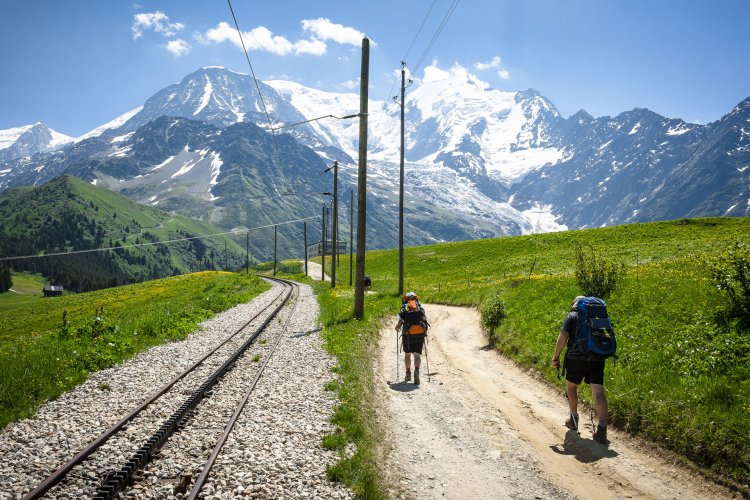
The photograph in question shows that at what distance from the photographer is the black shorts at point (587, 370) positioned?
30.5 ft

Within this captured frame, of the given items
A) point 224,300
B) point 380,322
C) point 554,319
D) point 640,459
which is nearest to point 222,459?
point 640,459

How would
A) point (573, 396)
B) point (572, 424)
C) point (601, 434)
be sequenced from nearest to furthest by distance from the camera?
point (601, 434)
point (573, 396)
point (572, 424)

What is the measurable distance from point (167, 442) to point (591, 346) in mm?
8705

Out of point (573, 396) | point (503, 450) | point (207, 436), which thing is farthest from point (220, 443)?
point (573, 396)

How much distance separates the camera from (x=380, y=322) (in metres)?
24.9

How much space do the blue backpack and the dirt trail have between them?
196 centimetres

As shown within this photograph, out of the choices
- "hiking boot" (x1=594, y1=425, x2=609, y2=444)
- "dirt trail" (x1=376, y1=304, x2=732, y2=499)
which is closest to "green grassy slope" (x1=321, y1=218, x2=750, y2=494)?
"dirt trail" (x1=376, y1=304, x2=732, y2=499)

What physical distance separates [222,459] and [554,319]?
13.6 meters

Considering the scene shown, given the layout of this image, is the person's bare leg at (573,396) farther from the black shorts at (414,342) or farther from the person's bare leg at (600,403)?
the black shorts at (414,342)

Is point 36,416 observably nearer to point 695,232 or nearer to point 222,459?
point 222,459

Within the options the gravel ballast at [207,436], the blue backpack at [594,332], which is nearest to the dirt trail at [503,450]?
the gravel ballast at [207,436]

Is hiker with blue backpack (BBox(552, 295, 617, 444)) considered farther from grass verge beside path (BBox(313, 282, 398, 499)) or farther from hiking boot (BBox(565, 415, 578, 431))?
grass verge beside path (BBox(313, 282, 398, 499))

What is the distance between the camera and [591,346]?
358 inches

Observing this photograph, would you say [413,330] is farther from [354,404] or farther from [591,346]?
[591,346]
